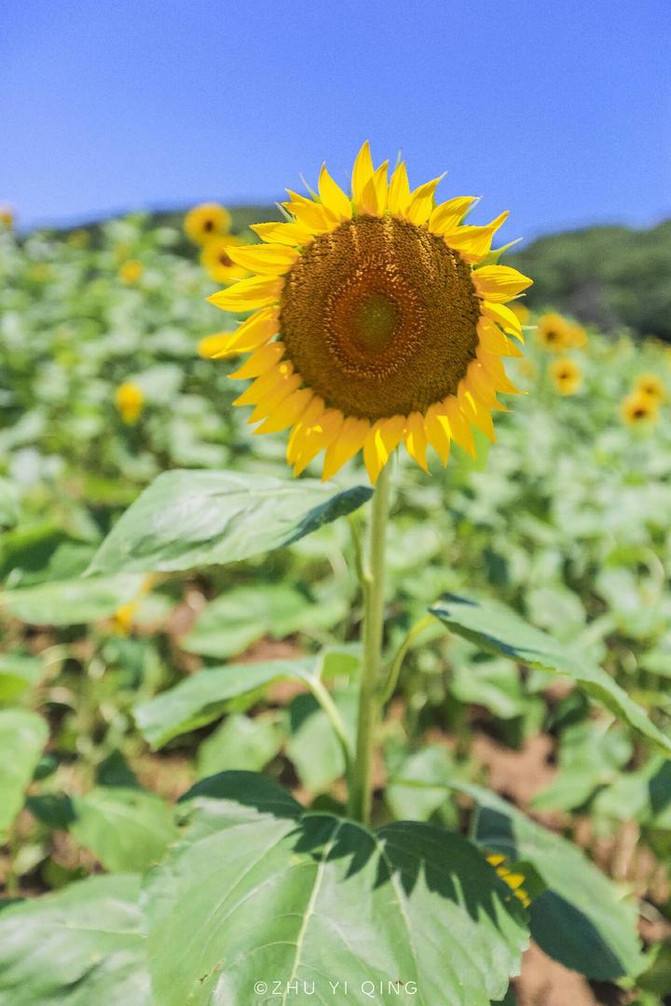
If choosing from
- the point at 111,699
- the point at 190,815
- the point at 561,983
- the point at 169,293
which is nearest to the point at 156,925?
the point at 190,815

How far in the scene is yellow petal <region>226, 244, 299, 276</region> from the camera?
122cm

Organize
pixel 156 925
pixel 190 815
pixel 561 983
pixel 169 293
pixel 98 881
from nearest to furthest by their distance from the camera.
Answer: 1. pixel 156 925
2. pixel 190 815
3. pixel 98 881
4. pixel 561 983
5. pixel 169 293

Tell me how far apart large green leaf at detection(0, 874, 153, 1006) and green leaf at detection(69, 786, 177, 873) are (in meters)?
0.30

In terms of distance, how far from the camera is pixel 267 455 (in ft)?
11.6

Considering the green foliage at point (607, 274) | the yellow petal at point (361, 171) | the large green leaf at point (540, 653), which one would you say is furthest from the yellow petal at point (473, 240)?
the green foliage at point (607, 274)

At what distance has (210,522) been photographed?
4.10ft

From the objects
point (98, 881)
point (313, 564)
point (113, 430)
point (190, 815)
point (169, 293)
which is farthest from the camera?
point (169, 293)

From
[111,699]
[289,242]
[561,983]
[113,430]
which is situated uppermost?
[289,242]

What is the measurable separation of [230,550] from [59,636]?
2272 millimetres

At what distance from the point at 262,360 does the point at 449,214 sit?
38 centimetres

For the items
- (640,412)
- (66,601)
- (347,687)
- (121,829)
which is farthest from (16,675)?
(640,412)

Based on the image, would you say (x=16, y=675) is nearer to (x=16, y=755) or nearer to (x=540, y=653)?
(x=16, y=755)

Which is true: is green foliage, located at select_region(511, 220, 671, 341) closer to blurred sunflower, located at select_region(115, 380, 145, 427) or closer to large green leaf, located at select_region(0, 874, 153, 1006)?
blurred sunflower, located at select_region(115, 380, 145, 427)

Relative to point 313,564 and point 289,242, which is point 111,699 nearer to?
point 313,564
